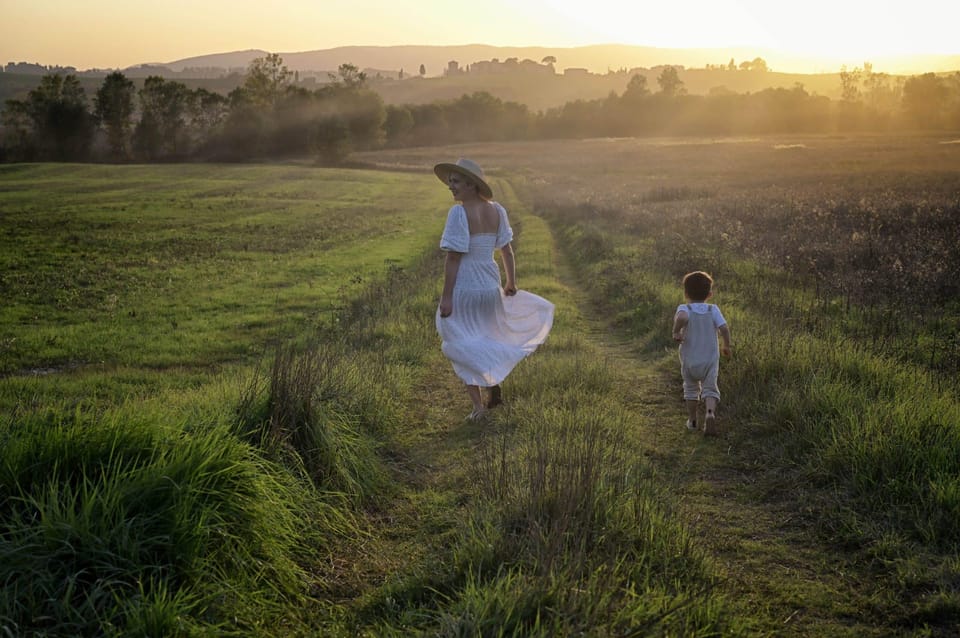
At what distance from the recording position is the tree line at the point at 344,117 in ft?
265

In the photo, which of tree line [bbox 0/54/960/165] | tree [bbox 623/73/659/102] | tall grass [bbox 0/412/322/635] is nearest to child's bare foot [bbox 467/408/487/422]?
tall grass [bbox 0/412/322/635]

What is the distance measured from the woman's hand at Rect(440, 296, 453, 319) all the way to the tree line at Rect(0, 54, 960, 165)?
78.1 meters

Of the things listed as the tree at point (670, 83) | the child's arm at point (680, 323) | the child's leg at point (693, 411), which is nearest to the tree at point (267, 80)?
the tree at point (670, 83)

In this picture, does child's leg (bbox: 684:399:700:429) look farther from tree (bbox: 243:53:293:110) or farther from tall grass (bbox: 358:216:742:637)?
tree (bbox: 243:53:293:110)

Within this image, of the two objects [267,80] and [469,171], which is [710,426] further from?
[267,80]

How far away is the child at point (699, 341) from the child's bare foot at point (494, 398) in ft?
6.11

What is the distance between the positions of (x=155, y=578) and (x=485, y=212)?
467 centimetres

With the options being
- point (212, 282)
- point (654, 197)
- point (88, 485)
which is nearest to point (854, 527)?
point (88, 485)

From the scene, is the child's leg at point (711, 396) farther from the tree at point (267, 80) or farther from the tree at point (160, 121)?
the tree at point (267, 80)

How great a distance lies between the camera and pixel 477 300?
7234 millimetres

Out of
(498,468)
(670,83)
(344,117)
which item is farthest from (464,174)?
(670,83)

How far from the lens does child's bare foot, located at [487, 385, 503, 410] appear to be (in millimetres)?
7426

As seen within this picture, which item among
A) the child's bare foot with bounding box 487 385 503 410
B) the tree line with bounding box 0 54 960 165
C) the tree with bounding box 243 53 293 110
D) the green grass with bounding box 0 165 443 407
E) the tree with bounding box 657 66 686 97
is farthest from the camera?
the tree with bounding box 657 66 686 97

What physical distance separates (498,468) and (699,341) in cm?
271
